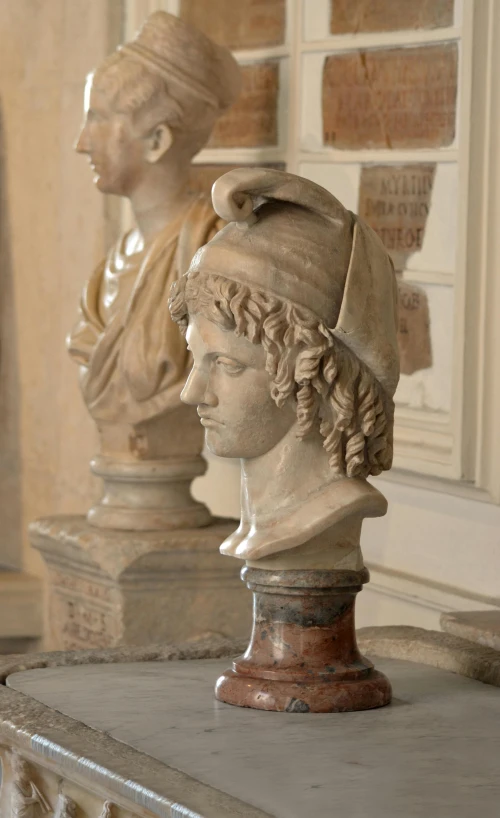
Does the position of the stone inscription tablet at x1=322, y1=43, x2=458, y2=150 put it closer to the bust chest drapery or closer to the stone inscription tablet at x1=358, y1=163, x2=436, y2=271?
the stone inscription tablet at x1=358, y1=163, x2=436, y2=271

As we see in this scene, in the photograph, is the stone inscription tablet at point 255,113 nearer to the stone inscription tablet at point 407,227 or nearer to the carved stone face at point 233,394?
the stone inscription tablet at point 407,227

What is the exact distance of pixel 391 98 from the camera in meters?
5.22

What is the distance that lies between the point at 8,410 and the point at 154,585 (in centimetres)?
268

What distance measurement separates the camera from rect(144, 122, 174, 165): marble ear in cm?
512

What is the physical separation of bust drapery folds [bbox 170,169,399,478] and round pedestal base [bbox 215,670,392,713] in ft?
1.23

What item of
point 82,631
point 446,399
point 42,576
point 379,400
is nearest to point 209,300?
point 379,400

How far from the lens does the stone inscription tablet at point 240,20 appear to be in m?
5.95

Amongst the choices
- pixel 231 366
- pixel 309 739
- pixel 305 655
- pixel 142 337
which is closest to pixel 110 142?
pixel 142 337

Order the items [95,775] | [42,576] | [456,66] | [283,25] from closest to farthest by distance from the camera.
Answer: [95,775] < [456,66] < [283,25] < [42,576]

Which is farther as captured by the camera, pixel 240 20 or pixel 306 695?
pixel 240 20

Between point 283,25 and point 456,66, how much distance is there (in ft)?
3.89

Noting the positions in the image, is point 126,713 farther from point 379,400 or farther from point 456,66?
point 456,66

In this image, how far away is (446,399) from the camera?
16.2 ft

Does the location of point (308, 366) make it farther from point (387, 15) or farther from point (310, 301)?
point (387, 15)
